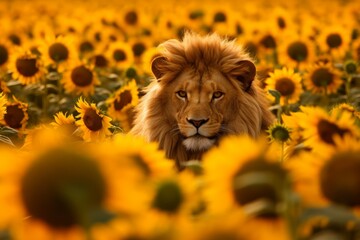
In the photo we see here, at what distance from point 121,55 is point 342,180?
7.47m

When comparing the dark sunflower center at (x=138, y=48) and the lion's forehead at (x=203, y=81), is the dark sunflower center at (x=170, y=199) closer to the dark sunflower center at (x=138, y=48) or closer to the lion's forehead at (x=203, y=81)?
the lion's forehead at (x=203, y=81)

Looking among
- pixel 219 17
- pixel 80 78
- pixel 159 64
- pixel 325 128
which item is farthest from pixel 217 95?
pixel 219 17

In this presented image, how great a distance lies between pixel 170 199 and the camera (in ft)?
7.18

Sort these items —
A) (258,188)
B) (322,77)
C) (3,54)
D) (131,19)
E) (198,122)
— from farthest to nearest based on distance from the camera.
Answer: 1. (131,19)
2. (3,54)
3. (322,77)
4. (198,122)
5. (258,188)

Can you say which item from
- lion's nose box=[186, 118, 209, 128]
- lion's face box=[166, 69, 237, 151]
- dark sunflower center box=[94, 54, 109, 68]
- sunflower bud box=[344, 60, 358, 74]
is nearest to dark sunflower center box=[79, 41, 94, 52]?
dark sunflower center box=[94, 54, 109, 68]

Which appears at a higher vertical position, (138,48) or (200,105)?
(138,48)

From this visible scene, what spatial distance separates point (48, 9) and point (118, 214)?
54.4ft

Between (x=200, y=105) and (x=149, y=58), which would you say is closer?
(x=200, y=105)

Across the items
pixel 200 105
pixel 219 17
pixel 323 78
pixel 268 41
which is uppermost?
pixel 219 17

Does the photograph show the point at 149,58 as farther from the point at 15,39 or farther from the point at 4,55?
the point at 15,39

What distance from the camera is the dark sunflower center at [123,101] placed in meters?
6.79

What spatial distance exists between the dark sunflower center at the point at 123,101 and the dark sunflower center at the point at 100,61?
2987 millimetres

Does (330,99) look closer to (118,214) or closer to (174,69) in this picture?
(174,69)

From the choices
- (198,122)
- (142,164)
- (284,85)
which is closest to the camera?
(142,164)
